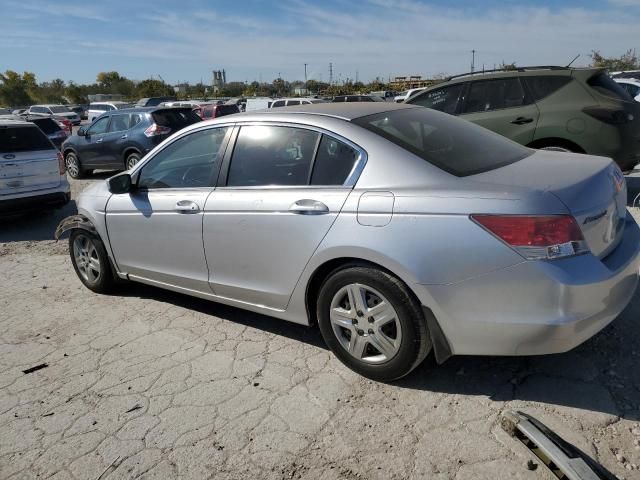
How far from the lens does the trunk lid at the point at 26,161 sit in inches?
293

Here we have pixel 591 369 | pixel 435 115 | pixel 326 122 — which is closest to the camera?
pixel 591 369

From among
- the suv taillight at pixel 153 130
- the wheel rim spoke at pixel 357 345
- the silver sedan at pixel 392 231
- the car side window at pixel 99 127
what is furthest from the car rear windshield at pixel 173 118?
the wheel rim spoke at pixel 357 345

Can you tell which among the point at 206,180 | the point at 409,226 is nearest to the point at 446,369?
the point at 409,226

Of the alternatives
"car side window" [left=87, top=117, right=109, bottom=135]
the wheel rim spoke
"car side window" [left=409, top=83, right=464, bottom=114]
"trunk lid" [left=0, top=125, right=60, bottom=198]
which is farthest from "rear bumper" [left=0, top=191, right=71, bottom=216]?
the wheel rim spoke

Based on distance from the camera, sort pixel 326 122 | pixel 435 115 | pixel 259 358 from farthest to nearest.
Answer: pixel 435 115, pixel 259 358, pixel 326 122

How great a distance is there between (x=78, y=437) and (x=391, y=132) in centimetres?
245

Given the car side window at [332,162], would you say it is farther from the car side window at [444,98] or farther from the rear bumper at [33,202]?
the rear bumper at [33,202]

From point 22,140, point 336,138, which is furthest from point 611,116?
point 22,140

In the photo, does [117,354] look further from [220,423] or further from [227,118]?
[227,118]

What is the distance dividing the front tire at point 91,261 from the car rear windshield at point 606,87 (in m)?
6.09

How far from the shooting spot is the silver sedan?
248cm

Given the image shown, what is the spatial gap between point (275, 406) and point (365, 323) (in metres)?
0.69

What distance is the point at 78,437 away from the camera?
277 centimetres

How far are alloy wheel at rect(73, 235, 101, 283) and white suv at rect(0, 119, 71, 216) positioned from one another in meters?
3.35
